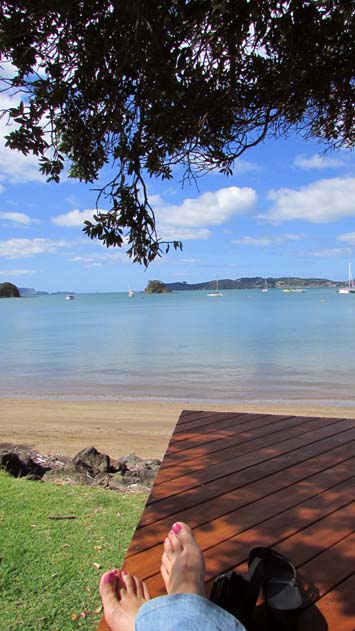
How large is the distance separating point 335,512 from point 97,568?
1298mm

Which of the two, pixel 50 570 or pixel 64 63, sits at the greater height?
pixel 64 63

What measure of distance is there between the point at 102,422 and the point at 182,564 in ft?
22.7

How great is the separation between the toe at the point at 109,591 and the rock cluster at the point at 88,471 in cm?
256

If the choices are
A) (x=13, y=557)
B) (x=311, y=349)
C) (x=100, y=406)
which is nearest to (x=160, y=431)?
(x=100, y=406)

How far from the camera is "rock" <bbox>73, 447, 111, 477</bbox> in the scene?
4539 mm

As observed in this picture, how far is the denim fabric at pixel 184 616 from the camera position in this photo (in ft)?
3.40

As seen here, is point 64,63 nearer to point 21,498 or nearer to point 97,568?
point 97,568

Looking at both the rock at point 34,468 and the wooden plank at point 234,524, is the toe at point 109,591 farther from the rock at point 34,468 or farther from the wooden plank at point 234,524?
the rock at point 34,468

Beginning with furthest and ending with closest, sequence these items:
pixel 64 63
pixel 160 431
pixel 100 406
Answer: pixel 100 406
pixel 160 431
pixel 64 63

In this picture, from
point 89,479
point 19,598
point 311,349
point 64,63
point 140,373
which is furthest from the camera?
point 311,349

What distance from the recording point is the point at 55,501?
10.9 ft

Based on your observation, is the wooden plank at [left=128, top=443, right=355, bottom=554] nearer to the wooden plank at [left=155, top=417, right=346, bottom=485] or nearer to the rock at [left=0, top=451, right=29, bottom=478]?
the wooden plank at [left=155, top=417, right=346, bottom=485]

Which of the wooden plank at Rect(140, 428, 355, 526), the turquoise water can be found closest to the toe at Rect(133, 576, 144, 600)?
the wooden plank at Rect(140, 428, 355, 526)

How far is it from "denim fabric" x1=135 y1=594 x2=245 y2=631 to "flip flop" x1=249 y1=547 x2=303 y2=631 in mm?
232
